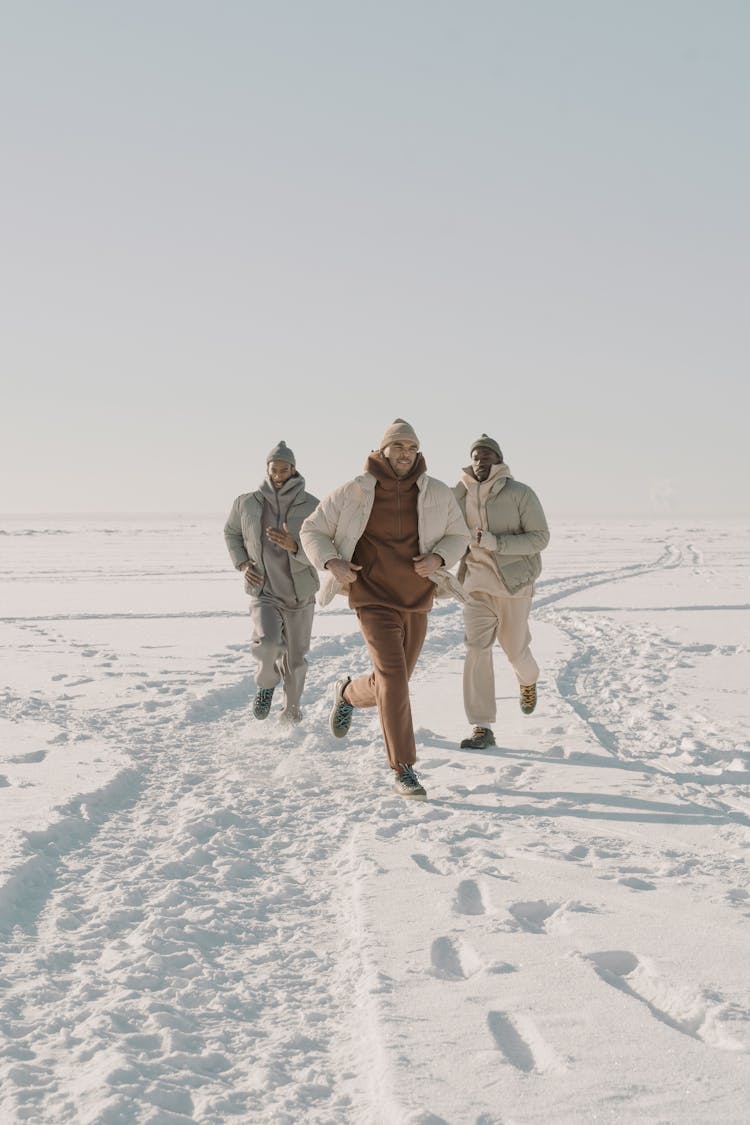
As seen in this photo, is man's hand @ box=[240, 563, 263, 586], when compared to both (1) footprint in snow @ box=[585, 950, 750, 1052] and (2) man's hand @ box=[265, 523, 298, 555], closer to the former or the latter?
(2) man's hand @ box=[265, 523, 298, 555]

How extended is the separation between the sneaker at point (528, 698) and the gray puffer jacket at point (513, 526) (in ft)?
2.90

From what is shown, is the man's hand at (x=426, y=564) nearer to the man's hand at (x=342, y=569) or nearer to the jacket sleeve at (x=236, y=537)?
the man's hand at (x=342, y=569)

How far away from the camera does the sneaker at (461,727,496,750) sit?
671 cm

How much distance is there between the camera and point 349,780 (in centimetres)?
588

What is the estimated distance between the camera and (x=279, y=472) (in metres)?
7.36

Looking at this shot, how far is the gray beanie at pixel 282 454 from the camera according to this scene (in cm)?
734

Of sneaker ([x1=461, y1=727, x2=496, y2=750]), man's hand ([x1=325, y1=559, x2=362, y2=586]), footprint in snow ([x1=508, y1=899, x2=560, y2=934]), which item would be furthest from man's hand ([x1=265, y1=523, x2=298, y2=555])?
footprint in snow ([x1=508, y1=899, x2=560, y2=934])

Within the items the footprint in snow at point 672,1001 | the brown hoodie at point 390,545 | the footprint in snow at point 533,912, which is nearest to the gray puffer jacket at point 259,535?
the brown hoodie at point 390,545

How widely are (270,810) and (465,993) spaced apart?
230cm

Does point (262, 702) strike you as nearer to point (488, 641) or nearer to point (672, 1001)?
point (488, 641)

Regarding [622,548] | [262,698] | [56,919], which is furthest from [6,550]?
[56,919]

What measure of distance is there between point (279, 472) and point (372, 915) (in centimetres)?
421

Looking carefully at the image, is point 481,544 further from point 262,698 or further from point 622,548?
point 622,548

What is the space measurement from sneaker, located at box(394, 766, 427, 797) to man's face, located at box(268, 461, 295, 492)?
2.63 m
